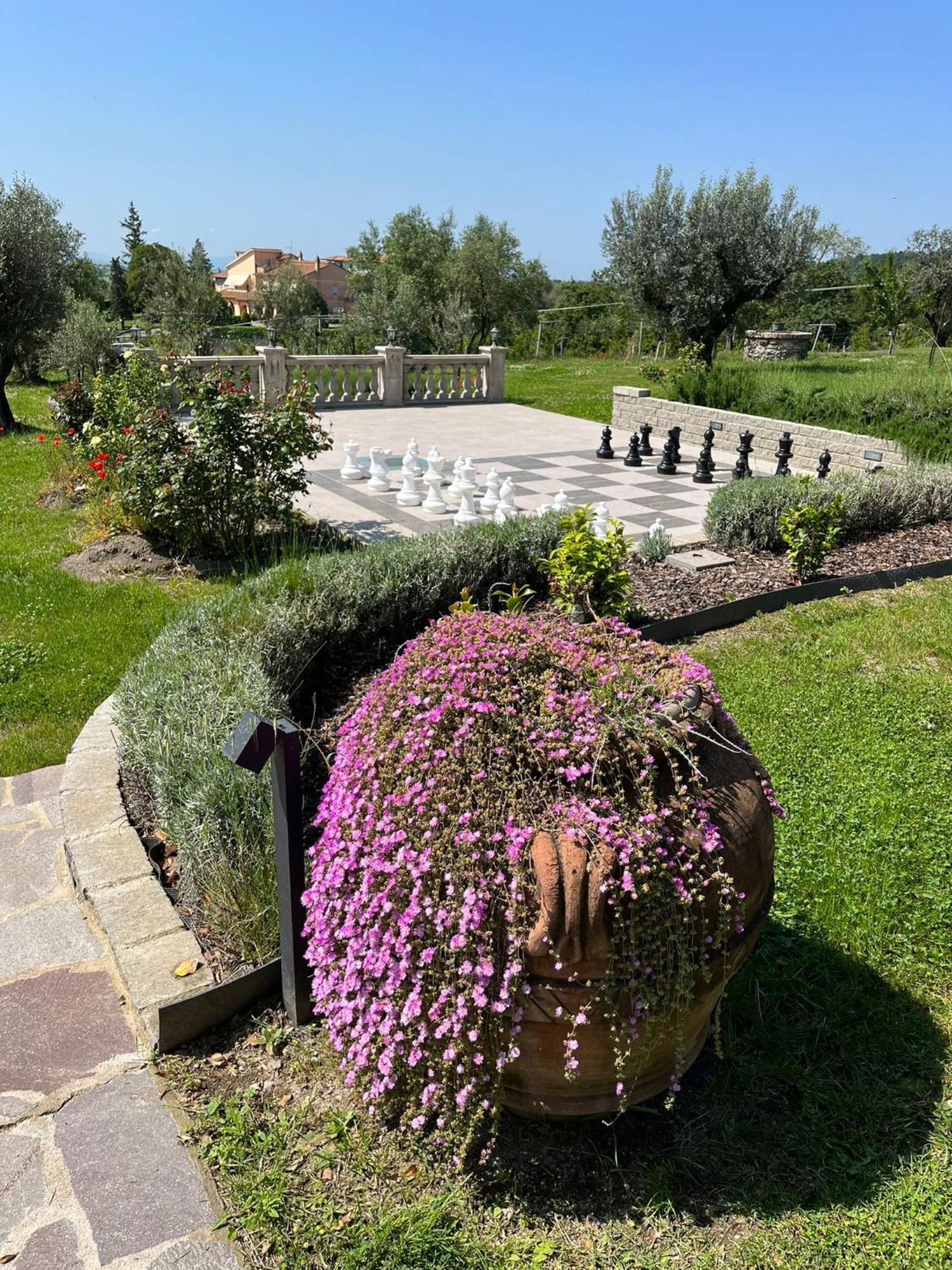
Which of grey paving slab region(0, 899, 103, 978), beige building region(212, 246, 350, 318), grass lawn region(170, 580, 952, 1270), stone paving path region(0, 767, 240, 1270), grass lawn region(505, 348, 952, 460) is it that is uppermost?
beige building region(212, 246, 350, 318)

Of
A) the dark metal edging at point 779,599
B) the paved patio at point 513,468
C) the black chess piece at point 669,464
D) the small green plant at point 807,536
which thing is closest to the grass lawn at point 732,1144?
the dark metal edging at point 779,599

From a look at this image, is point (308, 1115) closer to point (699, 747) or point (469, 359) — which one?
point (699, 747)

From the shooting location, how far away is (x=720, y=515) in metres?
7.49

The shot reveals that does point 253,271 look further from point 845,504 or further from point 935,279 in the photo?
point 845,504

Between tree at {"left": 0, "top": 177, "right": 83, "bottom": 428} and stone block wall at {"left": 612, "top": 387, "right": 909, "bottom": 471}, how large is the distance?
9.98 m

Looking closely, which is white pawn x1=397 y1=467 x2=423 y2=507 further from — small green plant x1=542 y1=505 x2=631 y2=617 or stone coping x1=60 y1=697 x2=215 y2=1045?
stone coping x1=60 y1=697 x2=215 y2=1045

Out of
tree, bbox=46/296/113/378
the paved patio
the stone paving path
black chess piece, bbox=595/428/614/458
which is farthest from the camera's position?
tree, bbox=46/296/113/378

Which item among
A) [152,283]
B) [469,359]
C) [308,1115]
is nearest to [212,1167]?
→ [308,1115]

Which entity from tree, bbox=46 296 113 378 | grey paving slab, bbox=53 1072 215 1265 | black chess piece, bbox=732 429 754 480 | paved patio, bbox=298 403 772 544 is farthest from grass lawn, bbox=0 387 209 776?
tree, bbox=46 296 113 378

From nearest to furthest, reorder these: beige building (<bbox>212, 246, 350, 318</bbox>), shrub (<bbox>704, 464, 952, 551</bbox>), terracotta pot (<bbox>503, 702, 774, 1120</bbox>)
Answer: terracotta pot (<bbox>503, 702, 774, 1120</bbox>), shrub (<bbox>704, 464, 952, 551</bbox>), beige building (<bbox>212, 246, 350, 318</bbox>)

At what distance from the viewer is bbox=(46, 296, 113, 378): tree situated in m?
16.8

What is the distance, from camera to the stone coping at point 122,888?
2637 millimetres

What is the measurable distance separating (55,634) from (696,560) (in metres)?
4.63

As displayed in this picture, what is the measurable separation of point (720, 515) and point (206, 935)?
18.9 feet
